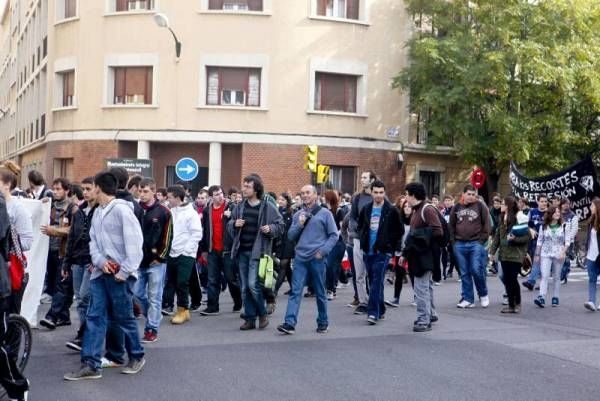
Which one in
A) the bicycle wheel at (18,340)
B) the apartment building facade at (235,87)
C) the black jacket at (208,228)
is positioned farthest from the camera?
the apartment building facade at (235,87)

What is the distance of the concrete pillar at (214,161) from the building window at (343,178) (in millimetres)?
4142

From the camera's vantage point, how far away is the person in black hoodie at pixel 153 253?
966cm

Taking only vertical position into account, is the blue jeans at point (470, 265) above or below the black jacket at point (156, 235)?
below

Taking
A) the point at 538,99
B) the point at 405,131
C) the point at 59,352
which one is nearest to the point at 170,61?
the point at 405,131

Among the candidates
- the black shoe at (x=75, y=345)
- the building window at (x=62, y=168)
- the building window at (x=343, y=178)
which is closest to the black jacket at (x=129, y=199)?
the black shoe at (x=75, y=345)

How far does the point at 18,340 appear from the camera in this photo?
717 centimetres

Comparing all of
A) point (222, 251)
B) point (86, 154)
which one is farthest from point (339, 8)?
point (222, 251)

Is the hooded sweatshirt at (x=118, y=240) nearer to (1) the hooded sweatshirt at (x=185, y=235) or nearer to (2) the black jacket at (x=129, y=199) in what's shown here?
(2) the black jacket at (x=129, y=199)

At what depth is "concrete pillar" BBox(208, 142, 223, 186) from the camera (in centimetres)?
2942

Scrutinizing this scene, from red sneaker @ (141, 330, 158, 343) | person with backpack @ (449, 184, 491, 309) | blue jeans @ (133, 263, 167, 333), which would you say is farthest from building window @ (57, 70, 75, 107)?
red sneaker @ (141, 330, 158, 343)

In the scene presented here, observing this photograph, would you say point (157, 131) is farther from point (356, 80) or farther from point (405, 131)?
point (405, 131)

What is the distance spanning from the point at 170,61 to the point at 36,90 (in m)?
13.1

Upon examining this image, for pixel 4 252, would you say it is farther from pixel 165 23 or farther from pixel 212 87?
pixel 212 87

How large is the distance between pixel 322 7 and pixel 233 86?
4.38m
